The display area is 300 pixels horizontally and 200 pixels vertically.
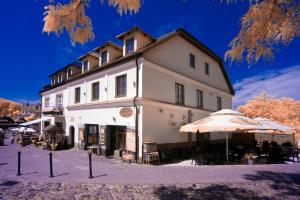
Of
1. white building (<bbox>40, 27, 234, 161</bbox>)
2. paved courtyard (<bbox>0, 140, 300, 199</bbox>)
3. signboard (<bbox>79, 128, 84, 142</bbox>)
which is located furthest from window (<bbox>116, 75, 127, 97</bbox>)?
paved courtyard (<bbox>0, 140, 300, 199</bbox>)

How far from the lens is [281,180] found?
9250 millimetres

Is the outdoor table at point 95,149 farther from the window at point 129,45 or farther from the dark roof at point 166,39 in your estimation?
the window at point 129,45

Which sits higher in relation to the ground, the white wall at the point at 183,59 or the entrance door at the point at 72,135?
the white wall at the point at 183,59

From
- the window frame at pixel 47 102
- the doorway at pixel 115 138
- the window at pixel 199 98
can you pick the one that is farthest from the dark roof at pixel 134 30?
the window frame at pixel 47 102

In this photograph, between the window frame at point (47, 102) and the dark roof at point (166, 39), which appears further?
the window frame at point (47, 102)

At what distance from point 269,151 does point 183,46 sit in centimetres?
1043

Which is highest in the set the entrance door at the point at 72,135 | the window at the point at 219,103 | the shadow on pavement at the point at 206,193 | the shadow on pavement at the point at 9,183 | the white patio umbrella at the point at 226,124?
the window at the point at 219,103

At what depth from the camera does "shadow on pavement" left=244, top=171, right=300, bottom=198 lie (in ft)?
26.5

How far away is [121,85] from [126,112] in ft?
8.15

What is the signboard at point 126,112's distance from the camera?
14639 millimetres

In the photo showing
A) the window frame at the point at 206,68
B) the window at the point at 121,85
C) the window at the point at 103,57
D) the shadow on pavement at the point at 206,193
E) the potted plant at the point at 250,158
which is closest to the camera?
the shadow on pavement at the point at 206,193

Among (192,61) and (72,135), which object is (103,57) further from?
(72,135)

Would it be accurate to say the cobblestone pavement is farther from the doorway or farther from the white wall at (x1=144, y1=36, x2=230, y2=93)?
the white wall at (x1=144, y1=36, x2=230, y2=93)

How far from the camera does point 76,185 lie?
8.76 meters
